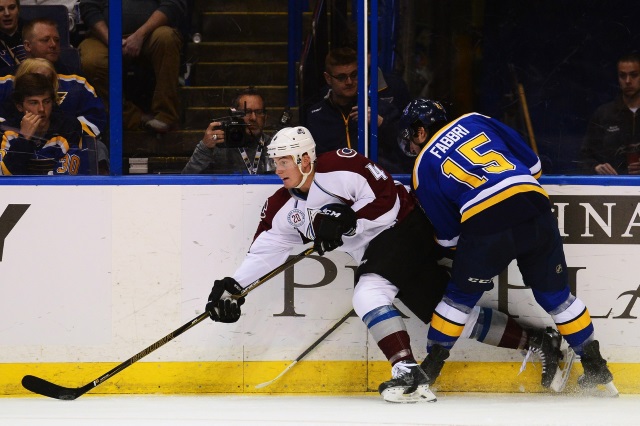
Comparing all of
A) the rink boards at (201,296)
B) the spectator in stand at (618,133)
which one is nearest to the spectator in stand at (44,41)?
the rink boards at (201,296)

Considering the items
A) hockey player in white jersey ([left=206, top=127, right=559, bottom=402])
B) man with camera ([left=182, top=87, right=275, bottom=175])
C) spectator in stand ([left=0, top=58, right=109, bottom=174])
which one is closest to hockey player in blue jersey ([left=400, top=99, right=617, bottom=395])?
hockey player in white jersey ([left=206, top=127, right=559, bottom=402])

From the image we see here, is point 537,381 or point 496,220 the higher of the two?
point 496,220

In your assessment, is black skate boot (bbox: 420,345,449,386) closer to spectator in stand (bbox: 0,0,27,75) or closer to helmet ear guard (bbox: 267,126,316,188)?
helmet ear guard (bbox: 267,126,316,188)

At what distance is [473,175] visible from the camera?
368 centimetres

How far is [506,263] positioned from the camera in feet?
12.1

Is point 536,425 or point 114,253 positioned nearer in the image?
point 536,425

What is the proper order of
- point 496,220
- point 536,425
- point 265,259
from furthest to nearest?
point 265,259, point 496,220, point 536,425

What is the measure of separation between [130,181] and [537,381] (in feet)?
5.59

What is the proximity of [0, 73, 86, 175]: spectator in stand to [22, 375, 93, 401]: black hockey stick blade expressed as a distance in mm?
767

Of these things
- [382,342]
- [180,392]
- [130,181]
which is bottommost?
[180,392]

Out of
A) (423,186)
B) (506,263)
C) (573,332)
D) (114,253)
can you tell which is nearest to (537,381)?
(573,332)

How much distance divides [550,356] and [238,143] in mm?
1401

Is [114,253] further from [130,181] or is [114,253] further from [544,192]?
[544,192]

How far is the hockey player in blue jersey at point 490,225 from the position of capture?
12.0 feet
